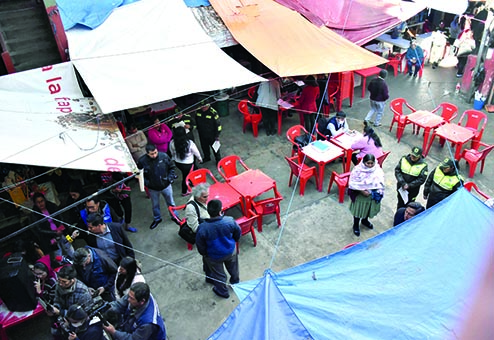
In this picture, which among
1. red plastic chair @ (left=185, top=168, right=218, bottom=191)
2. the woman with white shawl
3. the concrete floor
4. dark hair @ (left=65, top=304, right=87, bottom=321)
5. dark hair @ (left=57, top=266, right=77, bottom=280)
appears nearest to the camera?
dark hair @ (left=65, top=304, right=87, bottom=321)

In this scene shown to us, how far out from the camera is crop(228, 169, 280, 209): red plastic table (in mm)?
6473

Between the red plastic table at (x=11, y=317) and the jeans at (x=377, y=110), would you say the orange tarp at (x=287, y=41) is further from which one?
the red plastic table at (x=11, y=317)

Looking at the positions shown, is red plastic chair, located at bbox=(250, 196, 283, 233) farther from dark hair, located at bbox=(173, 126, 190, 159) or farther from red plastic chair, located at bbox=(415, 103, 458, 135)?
red plastic chair, located at bbox=(415, 103, 458, 135)

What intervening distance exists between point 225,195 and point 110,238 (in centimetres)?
209

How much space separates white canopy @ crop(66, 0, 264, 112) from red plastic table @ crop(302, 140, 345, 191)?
63.2 inches

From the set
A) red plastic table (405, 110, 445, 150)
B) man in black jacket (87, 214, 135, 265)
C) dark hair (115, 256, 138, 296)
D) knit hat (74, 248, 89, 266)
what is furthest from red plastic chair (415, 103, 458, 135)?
knit hat (74, 248, 89, 266)

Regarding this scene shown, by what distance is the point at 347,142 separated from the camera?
766 centimetres

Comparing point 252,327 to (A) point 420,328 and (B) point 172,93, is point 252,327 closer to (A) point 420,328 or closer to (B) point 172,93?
(A) point 420,328

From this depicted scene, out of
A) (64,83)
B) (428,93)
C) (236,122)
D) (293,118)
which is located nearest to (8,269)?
(64,83)

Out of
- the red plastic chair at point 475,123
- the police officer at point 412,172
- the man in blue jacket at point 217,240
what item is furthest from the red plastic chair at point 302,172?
the red plastic chair at point 475,123

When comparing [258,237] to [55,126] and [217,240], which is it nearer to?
[217,240]

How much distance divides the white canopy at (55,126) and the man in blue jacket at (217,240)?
1.33m

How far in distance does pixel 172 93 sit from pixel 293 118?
419 cm

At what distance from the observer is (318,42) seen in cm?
830
